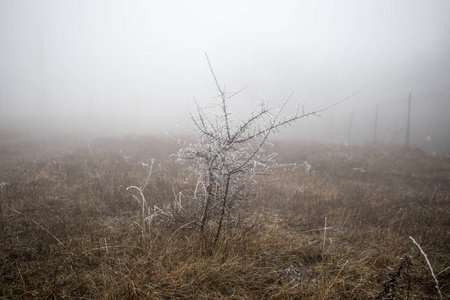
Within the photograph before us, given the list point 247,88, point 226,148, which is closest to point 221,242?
point 226,148

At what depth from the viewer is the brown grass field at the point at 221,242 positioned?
229 centimetres

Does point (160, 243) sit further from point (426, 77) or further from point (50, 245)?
point (426, 77)

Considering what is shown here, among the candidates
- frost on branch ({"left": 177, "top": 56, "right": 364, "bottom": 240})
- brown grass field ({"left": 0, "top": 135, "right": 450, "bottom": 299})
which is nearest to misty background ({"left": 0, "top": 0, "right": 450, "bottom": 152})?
brown grass field ({"left": 0, "top": 135, "right": 450, "bottom": 299})

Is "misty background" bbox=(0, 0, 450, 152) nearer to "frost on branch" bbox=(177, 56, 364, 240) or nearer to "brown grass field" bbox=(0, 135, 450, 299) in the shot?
"brown grass field" bbox=(0, 135, 450, 299)

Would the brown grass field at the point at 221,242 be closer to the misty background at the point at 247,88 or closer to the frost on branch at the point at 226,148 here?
the frost on branch at the point at 226,148

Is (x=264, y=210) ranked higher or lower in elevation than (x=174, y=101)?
lower

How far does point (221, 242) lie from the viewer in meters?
2.83

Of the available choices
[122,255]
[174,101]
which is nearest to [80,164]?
[122,255]

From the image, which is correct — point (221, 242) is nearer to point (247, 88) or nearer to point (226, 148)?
point (226, 148)

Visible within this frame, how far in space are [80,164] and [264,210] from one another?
7.33 meters

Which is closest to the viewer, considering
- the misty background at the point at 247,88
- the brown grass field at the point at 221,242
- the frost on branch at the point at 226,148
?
the brown grass field at the point at 221,242

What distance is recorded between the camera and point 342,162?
1062 cm

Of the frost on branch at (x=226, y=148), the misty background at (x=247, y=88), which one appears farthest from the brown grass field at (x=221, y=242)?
the misty background at (x=247, y=88)

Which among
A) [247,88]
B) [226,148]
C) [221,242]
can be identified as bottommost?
[221,242]
